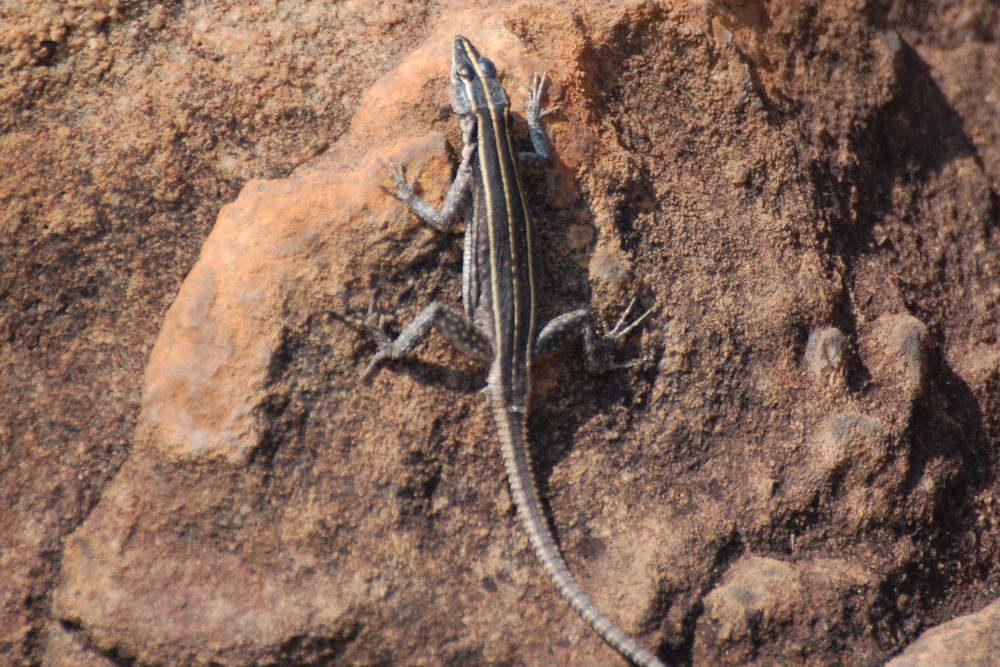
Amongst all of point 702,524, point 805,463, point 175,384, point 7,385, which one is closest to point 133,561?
point 175,384

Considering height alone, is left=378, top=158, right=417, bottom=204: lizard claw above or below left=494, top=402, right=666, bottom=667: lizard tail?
above

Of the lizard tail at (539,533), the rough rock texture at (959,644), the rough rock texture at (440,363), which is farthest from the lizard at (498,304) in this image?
the rough rock texture at (959,644)

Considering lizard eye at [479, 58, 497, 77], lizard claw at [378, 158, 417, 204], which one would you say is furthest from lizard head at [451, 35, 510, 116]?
lizard claw at [378, 158, 417, 204]

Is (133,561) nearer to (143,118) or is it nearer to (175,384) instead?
(175,384)

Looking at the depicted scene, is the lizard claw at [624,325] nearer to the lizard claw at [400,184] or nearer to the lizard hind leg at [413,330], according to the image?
the lizard hind leg at [413,330]

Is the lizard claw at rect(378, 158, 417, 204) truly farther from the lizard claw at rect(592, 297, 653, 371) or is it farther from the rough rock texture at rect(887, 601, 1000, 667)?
the rough rock texture at rect(887, 601, 1000, 667)

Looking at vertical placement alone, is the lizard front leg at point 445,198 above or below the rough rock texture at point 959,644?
above

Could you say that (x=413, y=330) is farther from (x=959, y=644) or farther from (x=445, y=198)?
(x=959, y=644)
